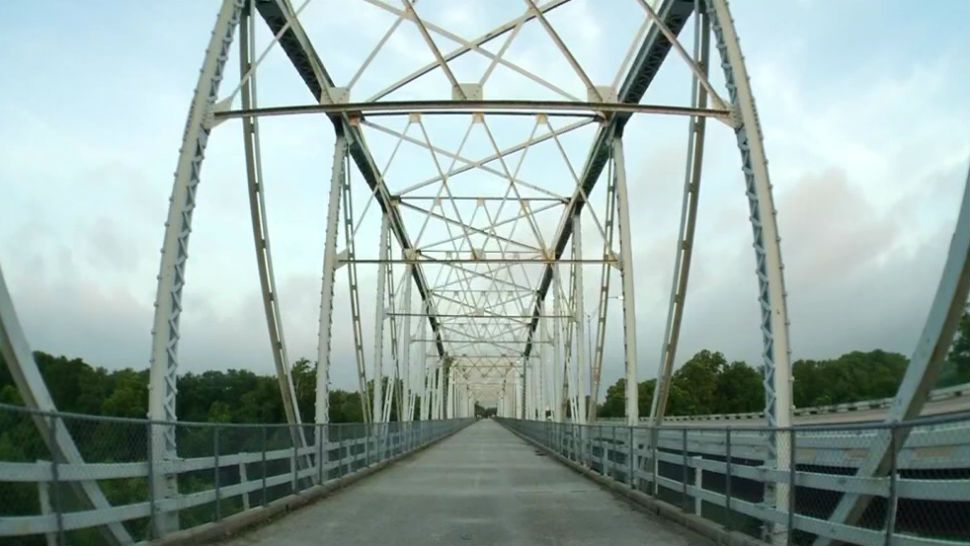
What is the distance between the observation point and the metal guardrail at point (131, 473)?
679cm

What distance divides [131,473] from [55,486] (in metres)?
1.75

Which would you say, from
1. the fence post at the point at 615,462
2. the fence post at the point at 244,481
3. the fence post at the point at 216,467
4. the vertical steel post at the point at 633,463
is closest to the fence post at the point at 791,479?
the fence post at the point at 216,467

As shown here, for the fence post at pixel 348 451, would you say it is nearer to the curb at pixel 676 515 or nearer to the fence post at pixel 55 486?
the curb at pixel 676 515

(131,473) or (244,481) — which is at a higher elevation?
(131,473)

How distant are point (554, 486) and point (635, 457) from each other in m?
3.63

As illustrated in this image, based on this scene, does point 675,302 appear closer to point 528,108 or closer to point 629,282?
point 528,108

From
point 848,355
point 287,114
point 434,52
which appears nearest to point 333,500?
point 287,114

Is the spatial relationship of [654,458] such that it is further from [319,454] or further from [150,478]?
[150,478]

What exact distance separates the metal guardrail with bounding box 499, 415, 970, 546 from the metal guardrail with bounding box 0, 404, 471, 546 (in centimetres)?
581

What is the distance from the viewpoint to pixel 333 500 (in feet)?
52.5

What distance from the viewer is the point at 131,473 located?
8.82 m

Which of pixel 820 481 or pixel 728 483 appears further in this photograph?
pixel 728 483

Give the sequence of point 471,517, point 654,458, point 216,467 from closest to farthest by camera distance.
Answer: point 216,467 < point 471,517 < point 654,458

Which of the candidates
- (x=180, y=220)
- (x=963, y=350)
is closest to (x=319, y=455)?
(x=180, y=220)
